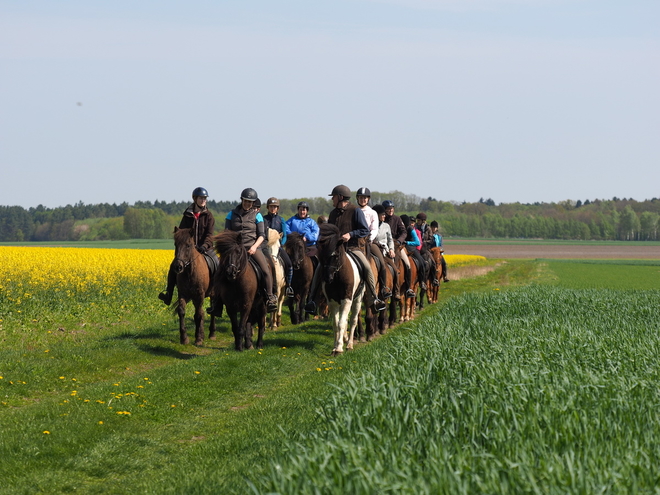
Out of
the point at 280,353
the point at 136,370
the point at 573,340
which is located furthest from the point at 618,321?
the point at 136,370

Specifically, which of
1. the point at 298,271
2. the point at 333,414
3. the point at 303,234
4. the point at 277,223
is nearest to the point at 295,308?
the point at 298,271

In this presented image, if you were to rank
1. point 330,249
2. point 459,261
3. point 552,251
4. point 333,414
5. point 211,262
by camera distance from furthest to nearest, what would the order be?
point 552,251 < point 459,261 < point 211,262 < point 330,249 < point 333,414

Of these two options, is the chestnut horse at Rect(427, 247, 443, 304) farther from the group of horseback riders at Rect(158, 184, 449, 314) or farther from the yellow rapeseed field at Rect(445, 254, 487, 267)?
the yellow rapeseed field at Rect(445, 254, 487, 267)

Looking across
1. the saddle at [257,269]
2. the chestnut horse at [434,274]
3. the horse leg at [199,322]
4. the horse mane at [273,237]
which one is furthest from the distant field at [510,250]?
the saddle at [257,269]

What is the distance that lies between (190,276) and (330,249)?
9.52 ft

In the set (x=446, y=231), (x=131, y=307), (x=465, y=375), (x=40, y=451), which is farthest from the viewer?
(x=446, y=231)

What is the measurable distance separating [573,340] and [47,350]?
872cm

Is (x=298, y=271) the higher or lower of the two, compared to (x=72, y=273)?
higher

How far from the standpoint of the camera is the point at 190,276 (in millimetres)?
13406

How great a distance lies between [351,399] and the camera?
6.00 meters

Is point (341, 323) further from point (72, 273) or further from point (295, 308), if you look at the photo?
point (72, 273)

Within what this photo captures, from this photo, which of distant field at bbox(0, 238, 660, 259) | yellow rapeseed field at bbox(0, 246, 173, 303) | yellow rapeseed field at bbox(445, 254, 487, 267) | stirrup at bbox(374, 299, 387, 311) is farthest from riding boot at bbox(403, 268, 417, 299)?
distant field at bbox(0, 238, 660, 259)

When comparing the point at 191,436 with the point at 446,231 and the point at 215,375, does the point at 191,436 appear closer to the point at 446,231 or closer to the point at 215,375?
the point at 215,375

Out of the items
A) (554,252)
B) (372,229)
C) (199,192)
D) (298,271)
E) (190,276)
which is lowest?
(554,252)
